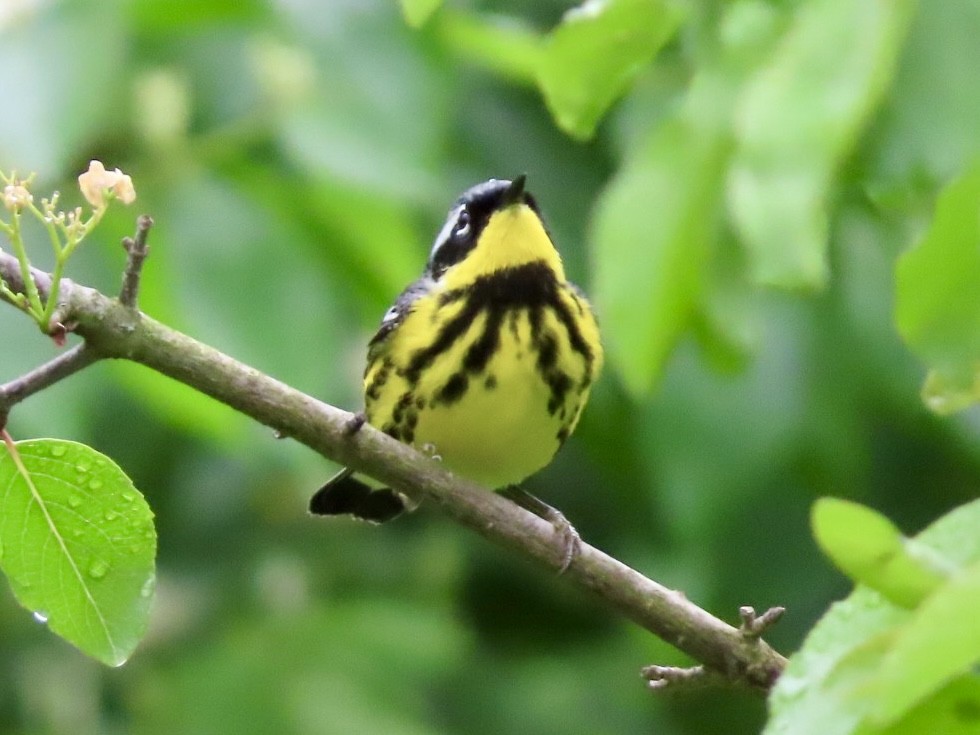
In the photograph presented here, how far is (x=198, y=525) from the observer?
4.96 meters

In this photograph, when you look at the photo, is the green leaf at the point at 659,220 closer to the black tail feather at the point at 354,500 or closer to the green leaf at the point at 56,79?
the green leaf at the point at 56,79

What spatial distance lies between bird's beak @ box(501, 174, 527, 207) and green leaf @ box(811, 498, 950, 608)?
7.47 feet

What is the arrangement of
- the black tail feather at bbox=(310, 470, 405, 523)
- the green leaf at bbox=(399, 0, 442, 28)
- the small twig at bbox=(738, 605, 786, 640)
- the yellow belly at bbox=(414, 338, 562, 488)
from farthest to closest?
the black tail feather at bbox=(310, 470, 405, 523)
the yellow belly at bbox=(414, 338, 562, 488)
the small twig at bbox=(738, 605, 786, 640)
the green leaf at bbox=(399, 0, 442, 28)

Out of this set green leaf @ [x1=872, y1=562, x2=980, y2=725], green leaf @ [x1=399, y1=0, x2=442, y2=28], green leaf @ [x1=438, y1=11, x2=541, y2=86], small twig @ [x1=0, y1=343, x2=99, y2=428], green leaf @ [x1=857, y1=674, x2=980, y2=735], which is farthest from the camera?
green leaf @ [x1=438, y1=11, x2=541, y2=86]

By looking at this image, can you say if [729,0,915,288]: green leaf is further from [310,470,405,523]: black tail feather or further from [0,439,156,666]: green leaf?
[310,470,405,523]: black tail feather

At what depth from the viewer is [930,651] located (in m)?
1.13

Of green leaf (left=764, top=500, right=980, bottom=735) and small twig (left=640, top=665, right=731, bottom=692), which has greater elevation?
green leaf (left=764, top=500, right=980, bottom=735)

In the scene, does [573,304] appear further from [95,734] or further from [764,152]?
[95,734]

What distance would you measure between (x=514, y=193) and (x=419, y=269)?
59cm

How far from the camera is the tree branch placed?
1.99 metres

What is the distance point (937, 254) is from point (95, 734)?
396 centimetres

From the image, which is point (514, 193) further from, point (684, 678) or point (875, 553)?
point (875, 553)

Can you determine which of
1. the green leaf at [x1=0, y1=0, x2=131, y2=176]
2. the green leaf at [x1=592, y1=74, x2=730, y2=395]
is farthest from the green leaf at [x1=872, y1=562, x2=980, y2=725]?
the green leaf at [x1=0, y1=0, x2=131, y2=176]

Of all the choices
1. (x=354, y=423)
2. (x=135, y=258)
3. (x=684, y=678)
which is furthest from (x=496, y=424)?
(x=135, y=258)
